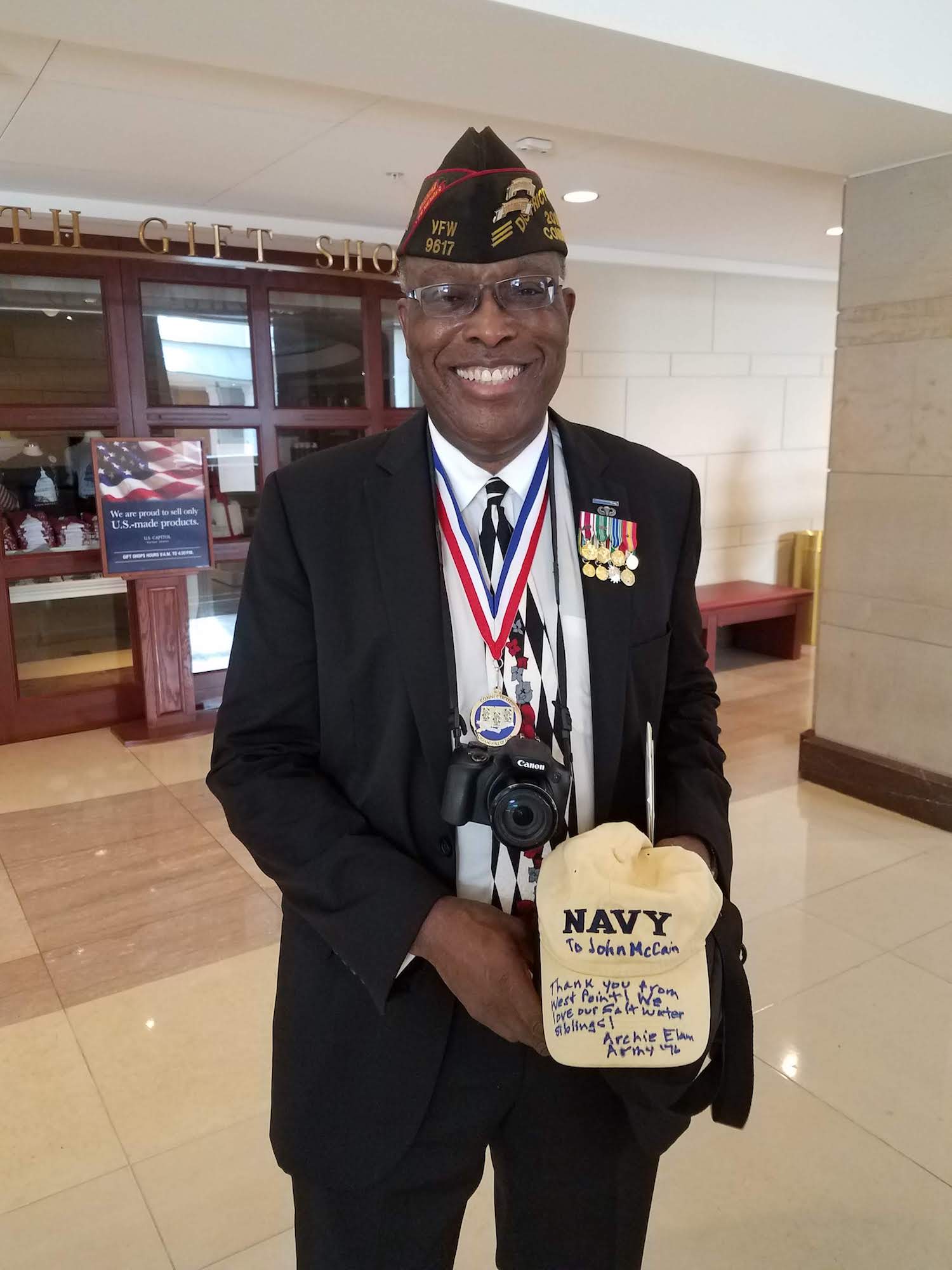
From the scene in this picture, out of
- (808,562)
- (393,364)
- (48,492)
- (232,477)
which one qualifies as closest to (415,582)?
(48,492)

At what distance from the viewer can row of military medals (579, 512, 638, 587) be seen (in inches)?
42.9

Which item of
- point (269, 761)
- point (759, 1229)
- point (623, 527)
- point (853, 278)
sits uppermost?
point (853, 278)

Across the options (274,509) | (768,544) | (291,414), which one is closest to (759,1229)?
(274,509)

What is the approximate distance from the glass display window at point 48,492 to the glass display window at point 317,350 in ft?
3.63

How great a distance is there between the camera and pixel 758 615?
233 inches

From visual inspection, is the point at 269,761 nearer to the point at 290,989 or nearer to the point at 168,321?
the point at 290,989

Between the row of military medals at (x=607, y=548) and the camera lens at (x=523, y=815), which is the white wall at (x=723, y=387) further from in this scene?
the camera lens at (x=523, y=815)

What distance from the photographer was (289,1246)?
173 centimetres

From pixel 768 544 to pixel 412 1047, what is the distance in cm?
623

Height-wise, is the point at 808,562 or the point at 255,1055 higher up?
the point at 808,562

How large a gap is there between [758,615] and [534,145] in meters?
3.51

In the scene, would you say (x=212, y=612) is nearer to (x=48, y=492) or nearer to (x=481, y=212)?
(x=48, y=492)

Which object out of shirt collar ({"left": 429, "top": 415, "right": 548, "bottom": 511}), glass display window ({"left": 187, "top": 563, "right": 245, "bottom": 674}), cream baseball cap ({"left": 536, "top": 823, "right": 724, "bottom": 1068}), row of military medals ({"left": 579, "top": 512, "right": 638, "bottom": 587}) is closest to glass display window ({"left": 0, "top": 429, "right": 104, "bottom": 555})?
glass display window ({"left": 187, "top": 563, "right": 245, "bottom": 674})

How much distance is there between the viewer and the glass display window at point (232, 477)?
5148 mm
